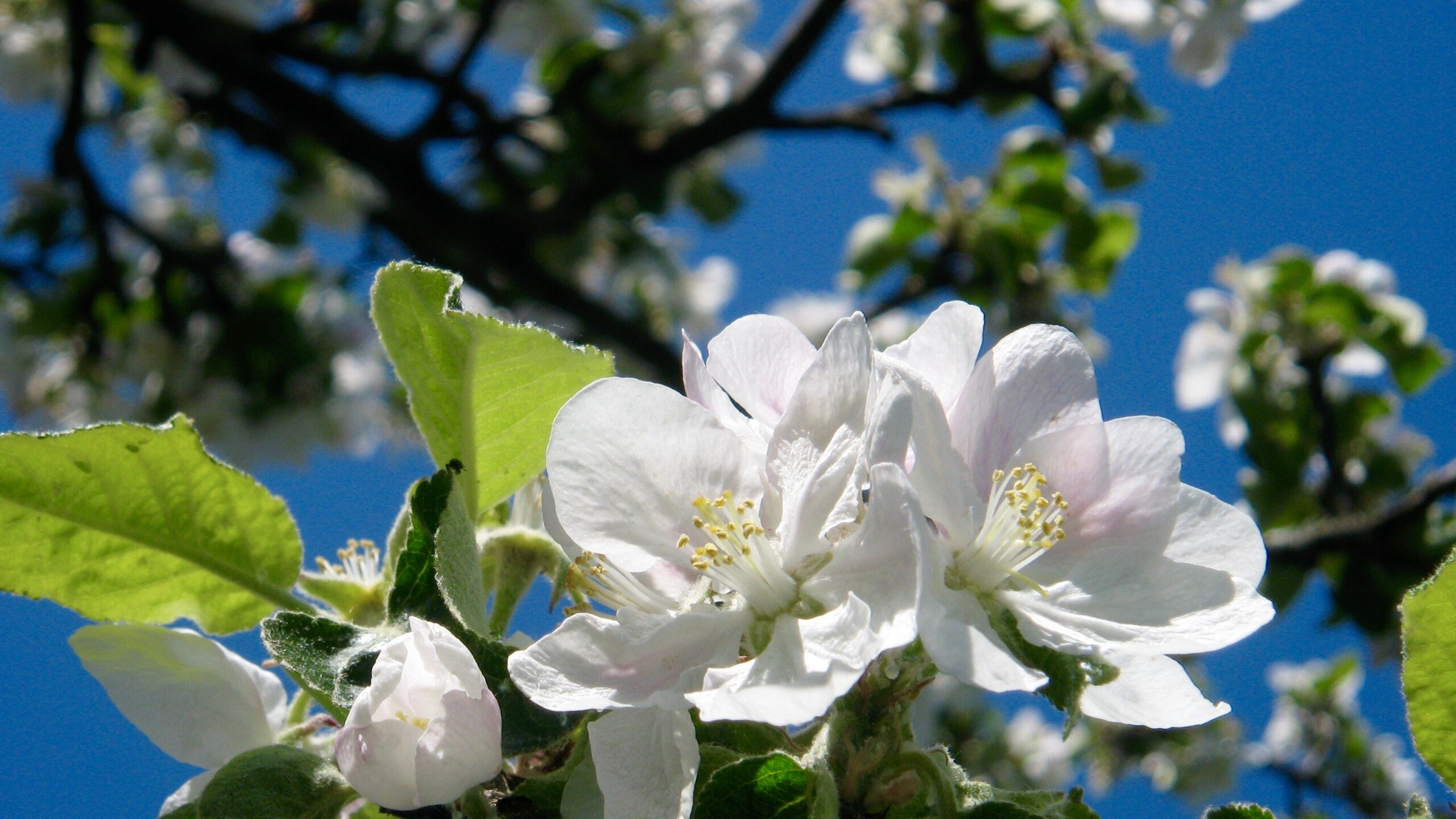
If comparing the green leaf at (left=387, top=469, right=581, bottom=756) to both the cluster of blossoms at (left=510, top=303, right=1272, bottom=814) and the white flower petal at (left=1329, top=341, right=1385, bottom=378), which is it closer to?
the cluster of blossoms at (left=510, top=303, right=1272, bottom=814)

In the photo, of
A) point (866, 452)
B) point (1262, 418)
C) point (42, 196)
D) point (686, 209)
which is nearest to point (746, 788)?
point (866, 452)

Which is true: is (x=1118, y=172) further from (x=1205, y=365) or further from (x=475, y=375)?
(x=475, y=375)

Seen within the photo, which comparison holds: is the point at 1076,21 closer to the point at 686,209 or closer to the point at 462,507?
the point at 686,209

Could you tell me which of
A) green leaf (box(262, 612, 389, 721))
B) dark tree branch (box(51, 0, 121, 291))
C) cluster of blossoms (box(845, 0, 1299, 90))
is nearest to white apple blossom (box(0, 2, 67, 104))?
dark tree branch (box(51, 0, 121, 291))

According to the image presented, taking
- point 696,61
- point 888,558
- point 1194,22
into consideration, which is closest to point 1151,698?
point 888,558

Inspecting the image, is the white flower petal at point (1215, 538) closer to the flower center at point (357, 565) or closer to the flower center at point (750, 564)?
the flower center at point (750, 564)

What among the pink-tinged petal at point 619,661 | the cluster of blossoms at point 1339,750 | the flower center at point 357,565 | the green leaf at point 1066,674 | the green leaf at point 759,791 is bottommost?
the cluster of blossoms at point 1339,750

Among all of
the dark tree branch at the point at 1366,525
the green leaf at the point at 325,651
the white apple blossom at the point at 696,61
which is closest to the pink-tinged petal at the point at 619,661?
the green leaf at the point at 325,651
